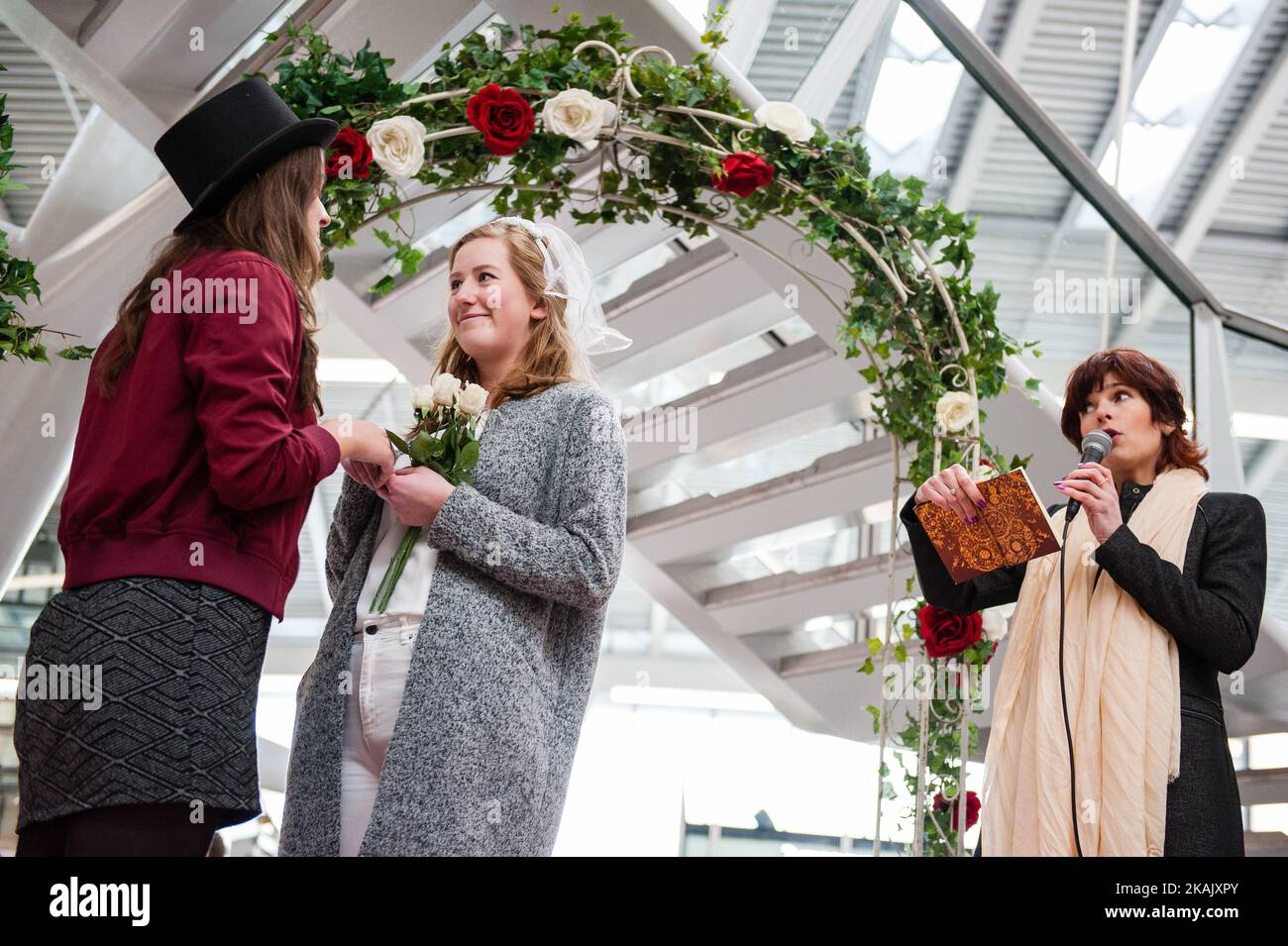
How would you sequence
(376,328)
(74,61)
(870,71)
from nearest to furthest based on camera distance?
(74,61)
(870,71)
(376,328)

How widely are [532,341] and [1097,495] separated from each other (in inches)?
40.1

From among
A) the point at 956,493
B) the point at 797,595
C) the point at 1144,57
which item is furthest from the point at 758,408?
the point at 1144,57

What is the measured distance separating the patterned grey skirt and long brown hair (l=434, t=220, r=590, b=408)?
0.71 meters

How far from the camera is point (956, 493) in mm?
2379

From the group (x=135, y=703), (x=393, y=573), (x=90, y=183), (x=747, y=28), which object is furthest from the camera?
(x=747, y=28)

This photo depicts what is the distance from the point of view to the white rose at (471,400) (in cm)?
212

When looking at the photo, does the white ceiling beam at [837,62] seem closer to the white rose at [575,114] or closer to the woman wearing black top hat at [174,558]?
the white rose at [575,114]

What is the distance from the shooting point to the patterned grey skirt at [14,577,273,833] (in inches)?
64.7

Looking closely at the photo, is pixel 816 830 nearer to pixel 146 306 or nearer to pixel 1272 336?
pixel 1272 336

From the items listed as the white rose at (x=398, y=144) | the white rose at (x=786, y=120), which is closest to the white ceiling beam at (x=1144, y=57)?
the white rose at (x=786, y=120)

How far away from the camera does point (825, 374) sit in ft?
16.9

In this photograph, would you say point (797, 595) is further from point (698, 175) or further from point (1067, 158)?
point (698, 175)

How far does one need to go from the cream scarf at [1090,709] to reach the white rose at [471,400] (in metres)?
1.07
